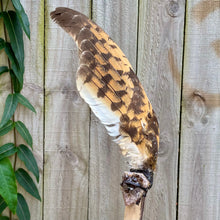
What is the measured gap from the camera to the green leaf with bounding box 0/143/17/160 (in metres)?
1.01

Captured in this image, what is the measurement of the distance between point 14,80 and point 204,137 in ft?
2.13

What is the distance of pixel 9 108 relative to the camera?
3.22 feet

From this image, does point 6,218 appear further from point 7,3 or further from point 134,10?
point 134,10

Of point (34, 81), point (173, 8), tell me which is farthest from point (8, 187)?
point (173, 8)

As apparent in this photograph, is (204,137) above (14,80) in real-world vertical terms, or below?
below

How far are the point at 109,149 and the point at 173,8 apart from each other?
505mm

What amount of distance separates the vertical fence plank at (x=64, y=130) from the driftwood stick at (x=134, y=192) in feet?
1.38

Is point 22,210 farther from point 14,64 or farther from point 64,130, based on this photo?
point 14,64

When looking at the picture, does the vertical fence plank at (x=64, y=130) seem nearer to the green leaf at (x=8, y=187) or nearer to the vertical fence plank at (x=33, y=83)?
the vertical fence plank at (x=33, y=83)

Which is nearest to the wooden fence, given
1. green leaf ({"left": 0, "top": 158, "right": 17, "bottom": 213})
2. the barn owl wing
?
green leaf ({"left": 0, "top": 158, "right": 17, "bottom": 213})

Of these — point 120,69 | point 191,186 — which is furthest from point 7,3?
point 191,186

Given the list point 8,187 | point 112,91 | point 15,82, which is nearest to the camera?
point 112,91

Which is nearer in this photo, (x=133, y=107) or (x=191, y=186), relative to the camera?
(x=133, y=107)

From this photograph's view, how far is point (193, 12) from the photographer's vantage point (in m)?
1.01
